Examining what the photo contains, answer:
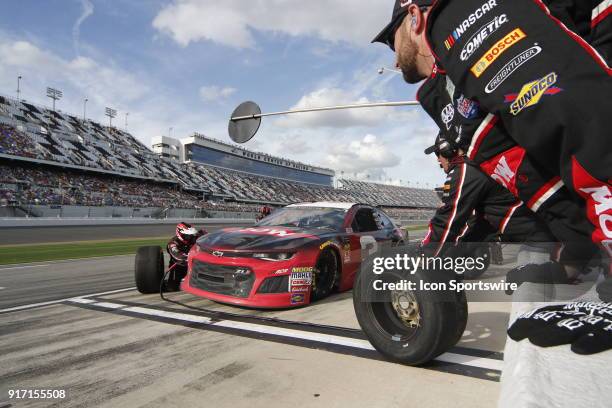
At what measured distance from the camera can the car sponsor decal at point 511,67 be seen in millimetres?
734

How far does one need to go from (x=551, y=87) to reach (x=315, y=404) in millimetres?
1670

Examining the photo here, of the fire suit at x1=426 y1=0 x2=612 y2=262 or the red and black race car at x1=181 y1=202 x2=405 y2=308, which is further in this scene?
the red and black race car at x1=181 y1=202 x2=405 y2=308

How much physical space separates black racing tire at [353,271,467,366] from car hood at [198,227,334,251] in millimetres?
1665

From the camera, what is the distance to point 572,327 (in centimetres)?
72

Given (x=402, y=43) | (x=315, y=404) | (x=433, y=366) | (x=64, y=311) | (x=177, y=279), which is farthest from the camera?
(x=177, y=279)

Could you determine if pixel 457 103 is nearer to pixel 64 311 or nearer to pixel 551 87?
pixel 551 87

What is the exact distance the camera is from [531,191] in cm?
98

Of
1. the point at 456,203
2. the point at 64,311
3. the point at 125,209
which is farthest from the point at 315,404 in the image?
the point at 125,209

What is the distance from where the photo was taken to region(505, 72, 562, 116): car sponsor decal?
2.27ft

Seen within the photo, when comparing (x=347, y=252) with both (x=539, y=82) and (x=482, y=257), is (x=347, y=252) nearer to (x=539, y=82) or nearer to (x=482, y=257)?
(x=482, y=257)

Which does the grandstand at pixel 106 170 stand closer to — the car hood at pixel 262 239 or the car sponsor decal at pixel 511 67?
the car hood at pixel 262 239

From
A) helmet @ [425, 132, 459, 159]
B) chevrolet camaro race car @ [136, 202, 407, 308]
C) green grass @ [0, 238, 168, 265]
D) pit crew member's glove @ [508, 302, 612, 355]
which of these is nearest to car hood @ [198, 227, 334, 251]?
chevrolet camaro race car @ [136, 202, 407, 308]

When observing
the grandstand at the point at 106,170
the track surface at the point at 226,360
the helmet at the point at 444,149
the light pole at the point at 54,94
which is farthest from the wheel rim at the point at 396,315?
the light pole at the point at 54,94

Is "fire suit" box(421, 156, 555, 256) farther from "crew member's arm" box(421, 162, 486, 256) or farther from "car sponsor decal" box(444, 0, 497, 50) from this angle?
"car sponsor decal" box(444, 0, 497, 50)
